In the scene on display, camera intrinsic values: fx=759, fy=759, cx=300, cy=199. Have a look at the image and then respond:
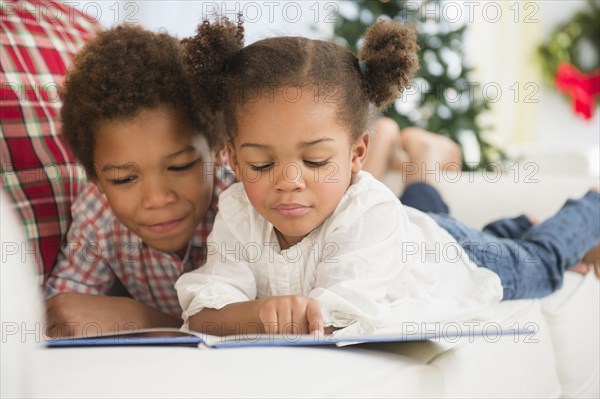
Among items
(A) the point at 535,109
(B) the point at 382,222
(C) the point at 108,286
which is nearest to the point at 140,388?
(B) the point at 382,222

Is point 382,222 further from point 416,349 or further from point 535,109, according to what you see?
point 535,109

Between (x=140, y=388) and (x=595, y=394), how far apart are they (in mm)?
1073

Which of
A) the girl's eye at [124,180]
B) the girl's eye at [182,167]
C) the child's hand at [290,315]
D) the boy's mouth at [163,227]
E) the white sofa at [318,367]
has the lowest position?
the white sofa at [318,367]

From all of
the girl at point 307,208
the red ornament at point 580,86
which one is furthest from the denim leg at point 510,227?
the red ornament at point 580,86

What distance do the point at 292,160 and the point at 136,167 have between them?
12.9 inches

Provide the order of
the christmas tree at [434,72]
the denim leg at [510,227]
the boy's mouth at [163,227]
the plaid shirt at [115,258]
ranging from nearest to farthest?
1. the boy's mouth at [163,227]
2. the plaid shirt at [115,258]
3. the denim leg at [510,227]
4. the christmas tree at [434,72]

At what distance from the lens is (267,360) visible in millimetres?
927

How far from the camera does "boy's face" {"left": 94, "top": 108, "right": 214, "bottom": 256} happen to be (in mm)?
1360

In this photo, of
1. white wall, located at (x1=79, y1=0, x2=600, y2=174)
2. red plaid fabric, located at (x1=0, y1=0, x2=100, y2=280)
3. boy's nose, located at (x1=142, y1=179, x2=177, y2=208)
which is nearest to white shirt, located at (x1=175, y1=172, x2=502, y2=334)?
boy's nose, located at (x1=142, y1=179, x2=177, y2=208)

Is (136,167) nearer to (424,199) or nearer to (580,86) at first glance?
(424,199)

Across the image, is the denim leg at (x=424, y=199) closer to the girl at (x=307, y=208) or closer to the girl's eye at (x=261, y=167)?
the girl at (x=307, y=208)

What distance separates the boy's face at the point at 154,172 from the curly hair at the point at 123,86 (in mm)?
20

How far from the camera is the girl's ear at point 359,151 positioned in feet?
4.31

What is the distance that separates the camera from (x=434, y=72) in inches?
125
